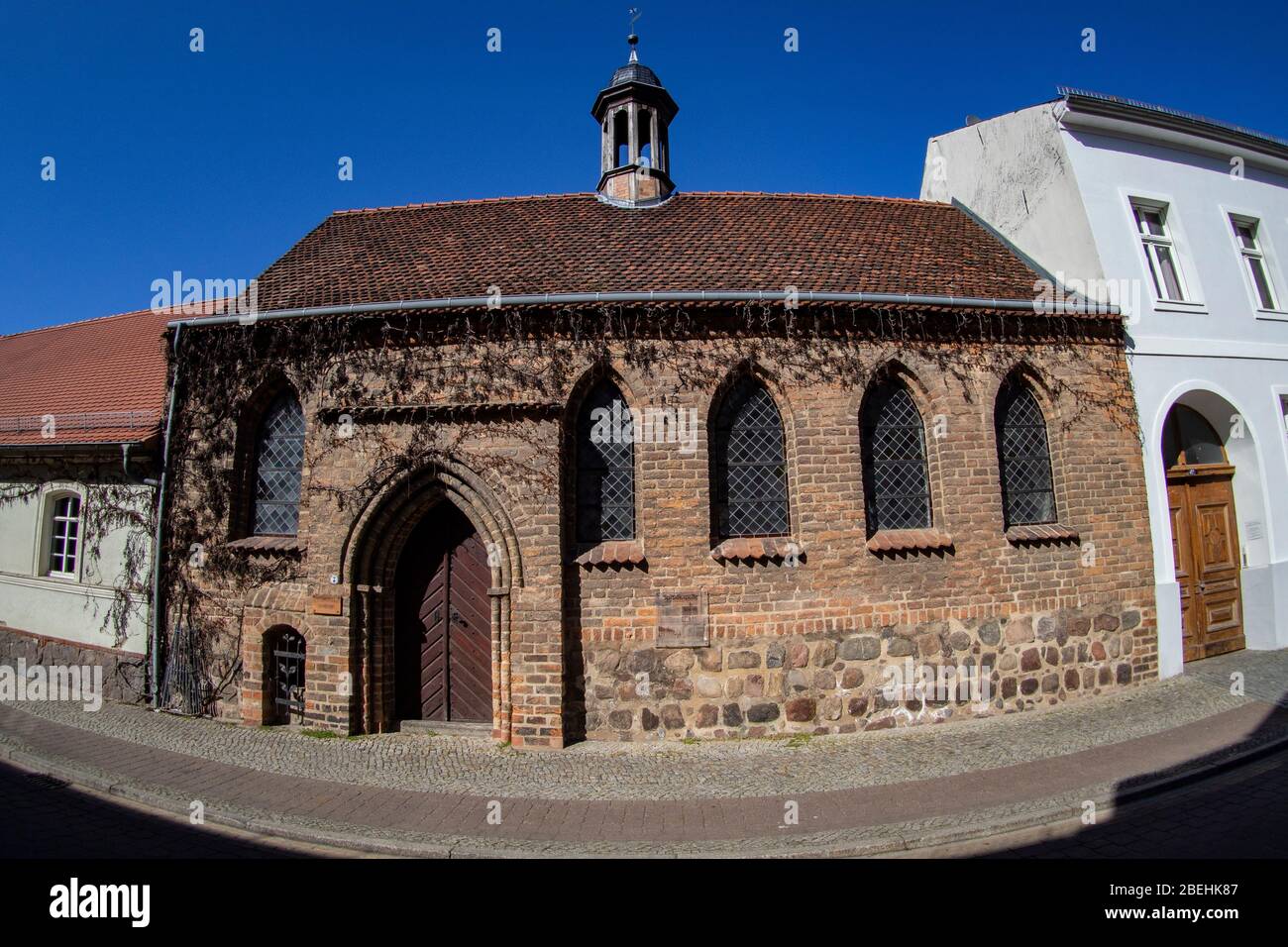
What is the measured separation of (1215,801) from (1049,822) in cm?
166

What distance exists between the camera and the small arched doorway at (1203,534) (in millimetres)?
9719

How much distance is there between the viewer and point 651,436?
7723 mm

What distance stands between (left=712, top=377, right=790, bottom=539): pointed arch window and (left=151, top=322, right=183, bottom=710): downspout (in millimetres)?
7681

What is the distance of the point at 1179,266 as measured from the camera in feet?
33.7

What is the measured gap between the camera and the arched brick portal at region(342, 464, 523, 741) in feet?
24.4

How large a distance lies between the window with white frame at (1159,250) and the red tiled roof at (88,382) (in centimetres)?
1552

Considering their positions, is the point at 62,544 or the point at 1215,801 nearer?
the point at 1215,801

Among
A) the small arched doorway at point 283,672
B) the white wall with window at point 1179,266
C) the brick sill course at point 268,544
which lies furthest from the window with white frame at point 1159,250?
the small arched doorway at point 283,672

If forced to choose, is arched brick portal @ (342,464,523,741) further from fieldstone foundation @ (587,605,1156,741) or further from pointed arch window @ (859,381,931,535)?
pointed arch window @ (859,381,931,535)

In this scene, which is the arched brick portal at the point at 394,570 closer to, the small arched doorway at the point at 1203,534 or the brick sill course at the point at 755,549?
the brick sill course at the point at 755,549

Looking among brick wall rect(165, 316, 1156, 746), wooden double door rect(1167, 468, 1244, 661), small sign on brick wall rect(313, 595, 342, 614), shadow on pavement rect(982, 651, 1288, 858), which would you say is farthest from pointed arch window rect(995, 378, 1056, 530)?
small sign on brick wall rect(313, 595, 342, 614)
